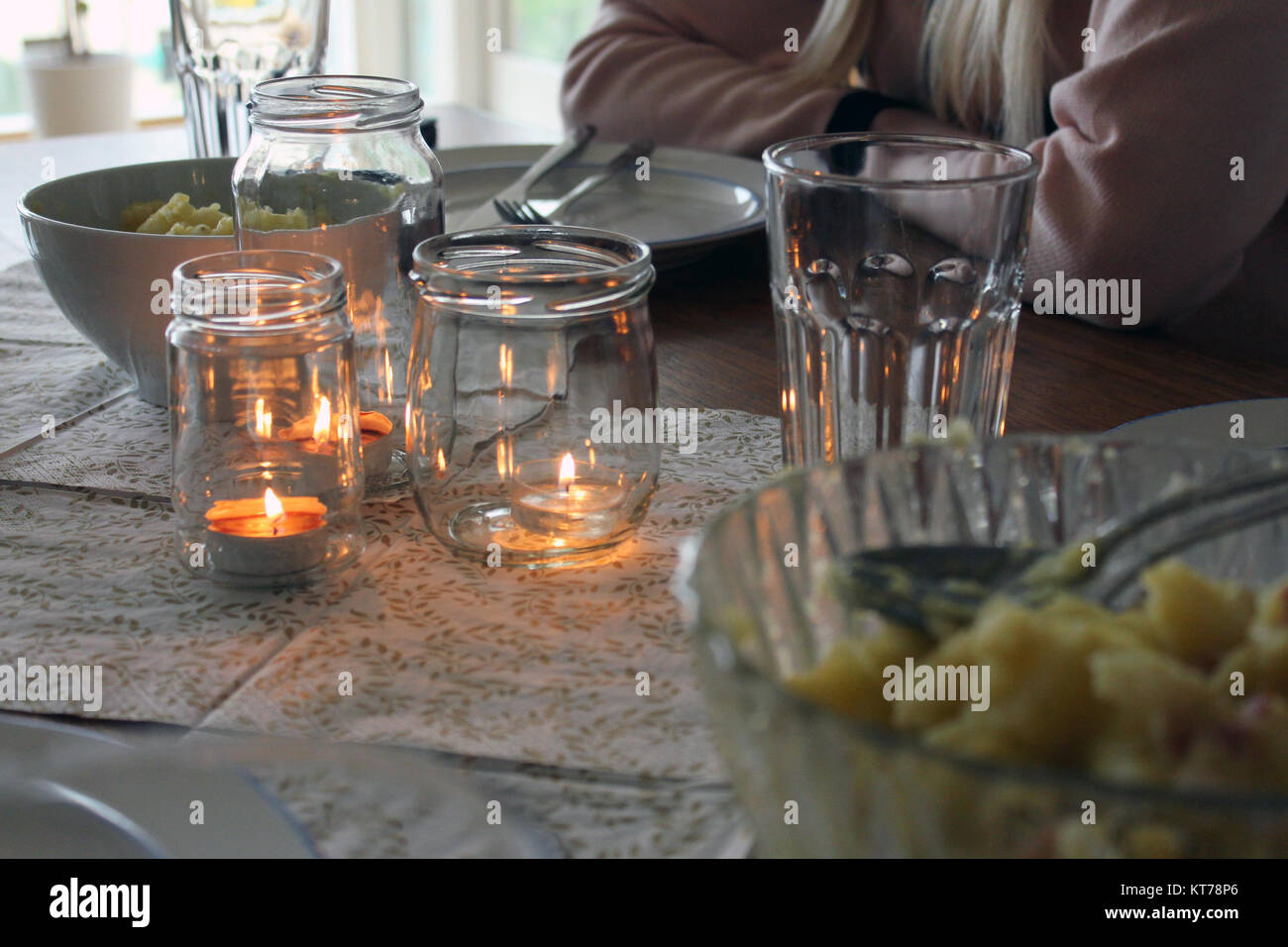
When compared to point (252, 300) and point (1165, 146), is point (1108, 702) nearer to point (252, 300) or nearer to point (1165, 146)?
point (252, 300)

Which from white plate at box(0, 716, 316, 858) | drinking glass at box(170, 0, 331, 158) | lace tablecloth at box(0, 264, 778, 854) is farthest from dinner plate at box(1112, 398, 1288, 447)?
drinking glass at box(170, 0, 331, 158)

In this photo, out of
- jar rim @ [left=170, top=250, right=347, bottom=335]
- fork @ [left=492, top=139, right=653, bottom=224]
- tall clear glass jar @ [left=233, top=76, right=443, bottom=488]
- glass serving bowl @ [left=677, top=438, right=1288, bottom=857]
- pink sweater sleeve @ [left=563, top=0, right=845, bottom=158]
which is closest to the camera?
glass serving bowl @ [left=677, top=438, right=1288, bottom=857]

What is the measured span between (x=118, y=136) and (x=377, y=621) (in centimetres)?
106

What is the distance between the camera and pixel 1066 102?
2.90 feet

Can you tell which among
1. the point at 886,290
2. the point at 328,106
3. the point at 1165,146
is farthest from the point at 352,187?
the point at 1165,146

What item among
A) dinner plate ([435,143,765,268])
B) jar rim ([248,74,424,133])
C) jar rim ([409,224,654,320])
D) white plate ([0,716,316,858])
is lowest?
white plate ([0,716,316,858])

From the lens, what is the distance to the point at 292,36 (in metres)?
0.95

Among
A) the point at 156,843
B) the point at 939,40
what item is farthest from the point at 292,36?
the point at 156,843

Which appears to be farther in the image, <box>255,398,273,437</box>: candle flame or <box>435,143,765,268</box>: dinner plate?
<box>435,143,765,268</box>: dinner plate

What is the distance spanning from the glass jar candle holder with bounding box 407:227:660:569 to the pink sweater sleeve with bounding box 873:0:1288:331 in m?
0.48

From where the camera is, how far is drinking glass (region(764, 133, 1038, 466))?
478 mm

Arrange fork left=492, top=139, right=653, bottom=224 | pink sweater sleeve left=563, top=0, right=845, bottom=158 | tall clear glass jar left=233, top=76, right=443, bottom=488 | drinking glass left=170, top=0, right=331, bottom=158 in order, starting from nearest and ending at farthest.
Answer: tall clear glass jar left=233, top=76, right=443, bottom=488, fork left=492, top=139, right=653, bottom=224, drinking glass left=170, top=0, right=331, bottom=158, pink sweater sleeve left=563, top=0, right=845, bottom=158

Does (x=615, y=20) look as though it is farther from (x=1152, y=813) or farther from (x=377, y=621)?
(x=1152, y=813)

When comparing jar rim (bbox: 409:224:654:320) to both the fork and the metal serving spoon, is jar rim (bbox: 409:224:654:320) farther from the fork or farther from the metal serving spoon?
the fork
